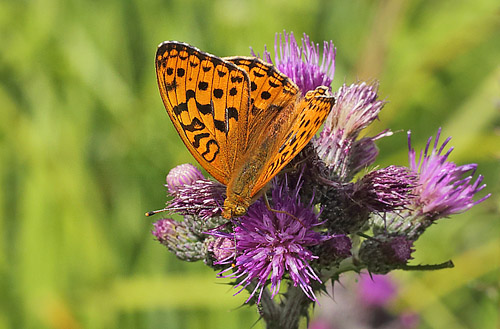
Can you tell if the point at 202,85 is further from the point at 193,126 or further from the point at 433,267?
the point at 433,267

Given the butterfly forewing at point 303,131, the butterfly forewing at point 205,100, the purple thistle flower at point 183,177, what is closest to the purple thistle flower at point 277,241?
the butterfly forewing at point 303,131

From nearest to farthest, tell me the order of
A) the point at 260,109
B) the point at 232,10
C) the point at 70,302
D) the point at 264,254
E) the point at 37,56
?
the point at 264,254, the point at 260,109, the point at 70,302, the point at 37,56, the point at 232,10

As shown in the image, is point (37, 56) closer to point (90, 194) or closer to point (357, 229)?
point (90, 194)

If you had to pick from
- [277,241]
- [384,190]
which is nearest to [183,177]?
[277,241]

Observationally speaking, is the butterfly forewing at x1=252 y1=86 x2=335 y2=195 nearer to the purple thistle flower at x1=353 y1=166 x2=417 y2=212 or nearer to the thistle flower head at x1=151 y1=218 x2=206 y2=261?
the purple thistle flower at x1=353 y1=166 x2=417 y2=212

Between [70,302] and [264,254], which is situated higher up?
[70,302]

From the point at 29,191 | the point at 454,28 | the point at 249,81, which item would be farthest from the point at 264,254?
the point at 454,28

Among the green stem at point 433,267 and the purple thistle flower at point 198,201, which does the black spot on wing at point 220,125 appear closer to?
the purple thistle flower at point 198,201
